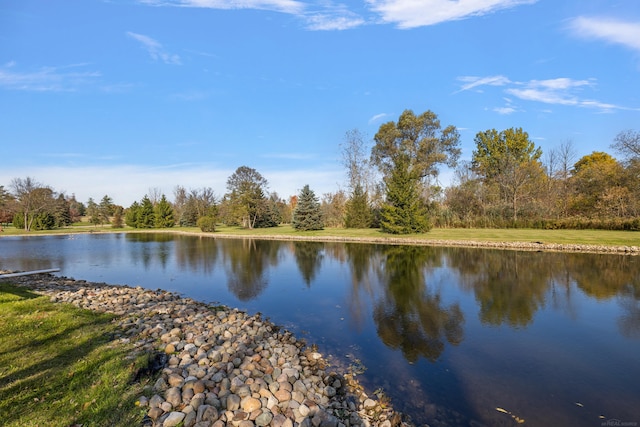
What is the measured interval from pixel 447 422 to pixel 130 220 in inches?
2307

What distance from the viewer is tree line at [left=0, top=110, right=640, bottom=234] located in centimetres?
2714

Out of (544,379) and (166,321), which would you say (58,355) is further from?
(544,379)

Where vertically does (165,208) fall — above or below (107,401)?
above

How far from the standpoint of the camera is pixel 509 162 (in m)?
36.0

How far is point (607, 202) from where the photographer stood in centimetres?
2683

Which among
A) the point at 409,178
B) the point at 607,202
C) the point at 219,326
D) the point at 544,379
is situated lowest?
the point at 544,379

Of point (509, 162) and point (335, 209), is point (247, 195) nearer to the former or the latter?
point (335, 209)

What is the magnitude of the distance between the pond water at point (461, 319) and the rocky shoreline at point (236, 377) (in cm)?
54

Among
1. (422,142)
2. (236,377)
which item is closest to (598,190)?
(422,142)

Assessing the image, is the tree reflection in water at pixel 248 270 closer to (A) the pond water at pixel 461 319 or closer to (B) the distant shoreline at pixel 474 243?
(A) the pond water at pixel 461 319

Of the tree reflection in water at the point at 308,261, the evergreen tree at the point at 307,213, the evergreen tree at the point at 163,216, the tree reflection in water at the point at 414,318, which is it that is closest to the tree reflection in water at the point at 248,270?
the tree reflection in water at the point at 308,261

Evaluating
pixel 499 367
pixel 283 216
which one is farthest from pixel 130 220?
pixel 499 367

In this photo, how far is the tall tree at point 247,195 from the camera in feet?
130

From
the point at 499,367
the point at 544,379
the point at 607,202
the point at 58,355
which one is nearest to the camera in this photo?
the point at 58,355
